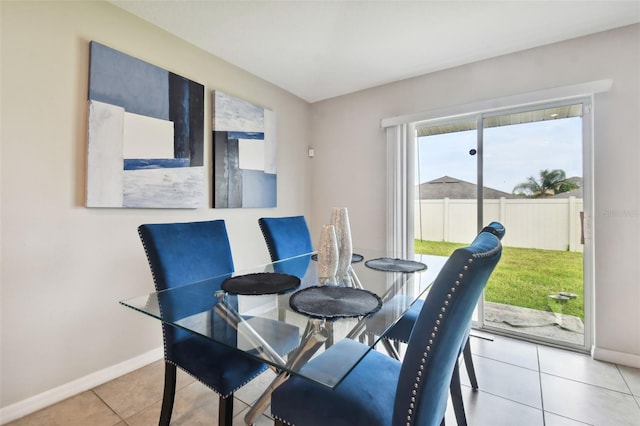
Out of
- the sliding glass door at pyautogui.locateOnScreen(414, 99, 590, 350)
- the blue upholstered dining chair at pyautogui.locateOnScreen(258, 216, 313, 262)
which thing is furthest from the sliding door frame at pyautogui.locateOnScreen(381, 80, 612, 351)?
the blue upholstered dining chair at pyautogui.locateOnScreen(258, 216, 313, 262)

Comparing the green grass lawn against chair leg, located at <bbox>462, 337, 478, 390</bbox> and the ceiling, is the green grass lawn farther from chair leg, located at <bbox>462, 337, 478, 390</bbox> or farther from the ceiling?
the ceiling

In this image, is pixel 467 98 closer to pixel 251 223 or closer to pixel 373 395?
pixel 251 223

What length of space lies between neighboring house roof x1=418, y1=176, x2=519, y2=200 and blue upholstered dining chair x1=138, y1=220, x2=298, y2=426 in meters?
2.22

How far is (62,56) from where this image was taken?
5.60 feet

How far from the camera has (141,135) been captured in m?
2.01

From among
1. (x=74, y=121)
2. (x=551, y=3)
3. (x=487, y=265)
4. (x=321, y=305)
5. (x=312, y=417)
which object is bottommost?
(x=312, y=417)

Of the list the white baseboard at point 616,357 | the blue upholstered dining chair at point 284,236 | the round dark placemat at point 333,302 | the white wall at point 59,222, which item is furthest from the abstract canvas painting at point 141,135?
the white baseboard at point 616,357

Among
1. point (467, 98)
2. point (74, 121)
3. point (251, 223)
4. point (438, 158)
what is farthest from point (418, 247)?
point (74, 121)

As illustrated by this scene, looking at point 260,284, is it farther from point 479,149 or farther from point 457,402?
point 479,149

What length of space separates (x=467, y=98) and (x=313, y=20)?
5.32ft

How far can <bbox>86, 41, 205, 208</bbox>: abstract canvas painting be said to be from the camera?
1.82 m

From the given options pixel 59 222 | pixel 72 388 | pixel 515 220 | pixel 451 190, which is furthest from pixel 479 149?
pixel 72 388

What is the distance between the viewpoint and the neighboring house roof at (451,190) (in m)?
2.69

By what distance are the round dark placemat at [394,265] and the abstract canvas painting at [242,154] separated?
146 centimetres
